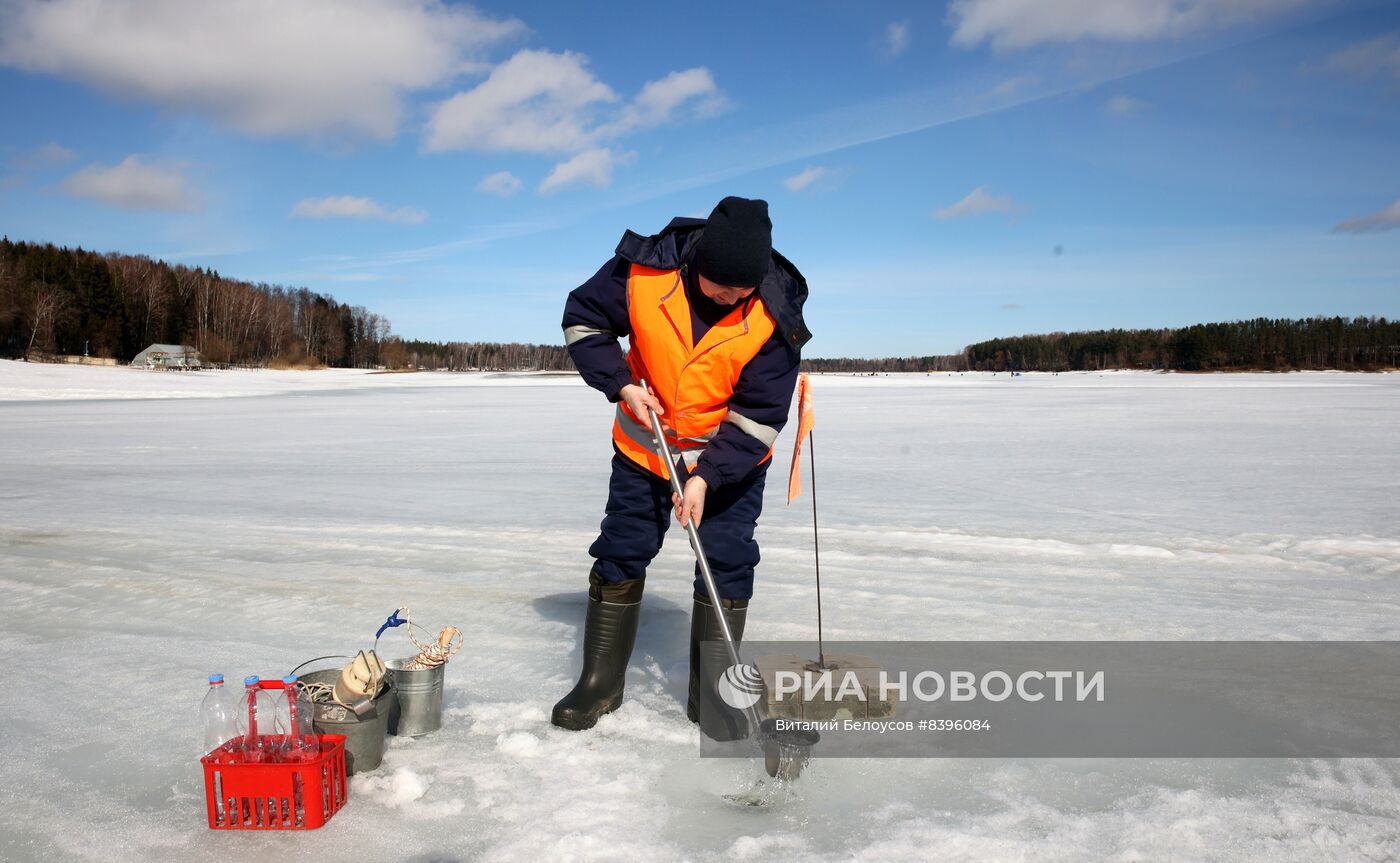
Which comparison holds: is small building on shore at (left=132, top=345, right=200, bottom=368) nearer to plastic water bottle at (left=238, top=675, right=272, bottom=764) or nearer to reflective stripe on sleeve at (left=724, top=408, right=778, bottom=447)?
plastic water bottle at (left=238, top=675, right=272, bottom=764)

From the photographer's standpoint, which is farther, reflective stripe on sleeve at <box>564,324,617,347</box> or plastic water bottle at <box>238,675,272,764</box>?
reflective stripe on sleeve at <box>564,324,617,347</box>


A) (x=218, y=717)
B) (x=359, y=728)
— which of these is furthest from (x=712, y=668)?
(x=218, y=717)

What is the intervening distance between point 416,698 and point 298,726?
14.6 inches

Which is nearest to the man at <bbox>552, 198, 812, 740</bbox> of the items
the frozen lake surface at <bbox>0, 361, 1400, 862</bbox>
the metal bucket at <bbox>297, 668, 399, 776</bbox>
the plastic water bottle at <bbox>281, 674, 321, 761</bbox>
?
the frozen lake surface at <bbox>0, 361, 1400, 862</bbox>

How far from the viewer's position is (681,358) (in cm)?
275

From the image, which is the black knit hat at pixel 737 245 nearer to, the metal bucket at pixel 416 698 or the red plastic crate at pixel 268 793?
the metal bucket at pixel 416 698

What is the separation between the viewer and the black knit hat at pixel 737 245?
2.51 meters

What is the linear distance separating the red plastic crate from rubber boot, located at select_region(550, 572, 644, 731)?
31.3 inches

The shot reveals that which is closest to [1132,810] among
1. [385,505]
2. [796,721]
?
[796,721]

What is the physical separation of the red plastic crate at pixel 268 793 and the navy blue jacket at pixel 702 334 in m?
1.29

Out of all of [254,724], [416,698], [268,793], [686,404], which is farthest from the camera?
[686,404]

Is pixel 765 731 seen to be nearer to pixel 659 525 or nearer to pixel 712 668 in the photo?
pixel 712 668

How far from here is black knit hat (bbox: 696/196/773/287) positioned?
251cm

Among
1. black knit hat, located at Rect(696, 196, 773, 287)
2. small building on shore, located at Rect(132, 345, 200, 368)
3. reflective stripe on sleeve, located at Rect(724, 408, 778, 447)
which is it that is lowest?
reflective stripe on sleeve, located at Rect(724, 408, 778, 447)
